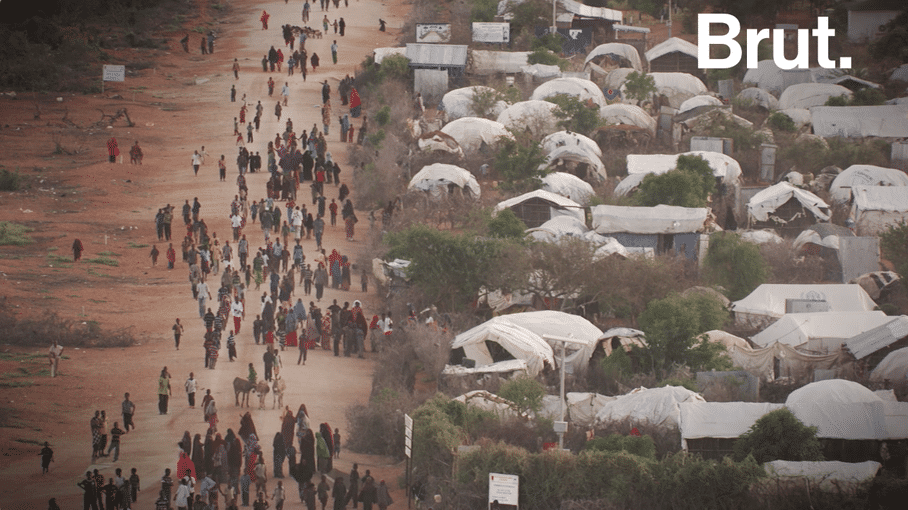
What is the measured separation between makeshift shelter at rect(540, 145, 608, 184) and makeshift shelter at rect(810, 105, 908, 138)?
11623 millimetres

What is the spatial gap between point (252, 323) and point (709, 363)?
12782mm

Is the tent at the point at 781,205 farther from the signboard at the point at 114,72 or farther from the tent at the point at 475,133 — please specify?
the signboard at the point at 114,72

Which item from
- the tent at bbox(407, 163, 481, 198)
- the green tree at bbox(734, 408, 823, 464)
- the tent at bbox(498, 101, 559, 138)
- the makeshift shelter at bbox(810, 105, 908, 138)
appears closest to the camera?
the green tree at bbox(734, 408, 823, 464)

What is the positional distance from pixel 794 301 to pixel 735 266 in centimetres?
304

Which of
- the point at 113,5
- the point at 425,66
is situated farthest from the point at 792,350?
the point at 113,5

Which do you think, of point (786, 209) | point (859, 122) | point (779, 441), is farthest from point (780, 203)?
point (779, 441)

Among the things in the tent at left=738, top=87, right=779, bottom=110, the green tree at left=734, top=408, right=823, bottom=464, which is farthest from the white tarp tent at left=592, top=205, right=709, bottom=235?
the tent at left=738, top=87, right=779, bottom=110

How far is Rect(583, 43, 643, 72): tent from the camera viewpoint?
66.6 meters

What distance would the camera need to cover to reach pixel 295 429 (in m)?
28.5

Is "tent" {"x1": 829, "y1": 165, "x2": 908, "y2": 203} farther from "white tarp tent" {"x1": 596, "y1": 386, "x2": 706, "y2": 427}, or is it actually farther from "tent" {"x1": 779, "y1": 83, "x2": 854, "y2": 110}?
"white tarp tent" {"x1": 596, "y1": 386, "x2": 706, "y2": 427}

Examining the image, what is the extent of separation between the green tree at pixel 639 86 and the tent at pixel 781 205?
48.6ft

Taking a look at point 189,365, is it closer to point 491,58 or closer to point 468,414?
point 468,414

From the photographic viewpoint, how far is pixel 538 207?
144 ft

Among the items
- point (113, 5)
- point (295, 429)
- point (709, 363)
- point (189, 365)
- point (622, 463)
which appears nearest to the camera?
point (622, 463)
